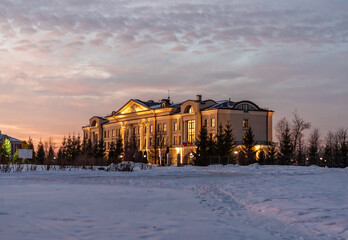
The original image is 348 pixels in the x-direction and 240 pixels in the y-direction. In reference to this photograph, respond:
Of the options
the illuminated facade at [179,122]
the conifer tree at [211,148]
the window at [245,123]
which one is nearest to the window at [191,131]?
the illuminated facade at [179,122]

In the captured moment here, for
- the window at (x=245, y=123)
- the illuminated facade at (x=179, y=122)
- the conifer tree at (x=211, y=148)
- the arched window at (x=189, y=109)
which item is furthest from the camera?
the arched window at (x=189, y=109)

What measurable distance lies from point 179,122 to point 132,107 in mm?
17329

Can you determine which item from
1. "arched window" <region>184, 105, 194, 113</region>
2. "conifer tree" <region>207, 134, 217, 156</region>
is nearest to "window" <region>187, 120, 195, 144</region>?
"arched window" <region>184, 105, 194, 113</region>

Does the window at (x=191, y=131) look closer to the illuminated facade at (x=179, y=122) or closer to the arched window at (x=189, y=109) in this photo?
the illuminated facade at (x=179, y=122)

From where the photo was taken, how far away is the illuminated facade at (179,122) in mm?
90375

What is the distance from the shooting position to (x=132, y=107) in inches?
4446

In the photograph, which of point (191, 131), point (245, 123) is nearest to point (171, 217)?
point (245, 123)

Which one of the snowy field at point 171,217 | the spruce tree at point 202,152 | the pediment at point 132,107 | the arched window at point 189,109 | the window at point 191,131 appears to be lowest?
the snowy field at point 171,217

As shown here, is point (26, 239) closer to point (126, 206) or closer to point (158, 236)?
point (158, 236)

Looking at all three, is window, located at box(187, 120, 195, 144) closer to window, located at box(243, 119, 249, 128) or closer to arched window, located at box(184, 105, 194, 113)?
arched window, located at box(184, 105, 194, 113)

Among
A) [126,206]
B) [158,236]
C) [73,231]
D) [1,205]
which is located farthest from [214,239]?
[1,205]

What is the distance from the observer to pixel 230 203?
13141 mm

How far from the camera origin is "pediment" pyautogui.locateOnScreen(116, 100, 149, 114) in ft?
358

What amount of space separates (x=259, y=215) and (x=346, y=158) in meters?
53.2
